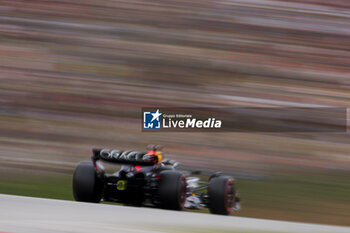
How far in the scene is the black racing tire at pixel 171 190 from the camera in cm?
634

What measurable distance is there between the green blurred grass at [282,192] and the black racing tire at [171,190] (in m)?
1.63

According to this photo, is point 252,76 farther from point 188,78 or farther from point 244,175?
point 244,175

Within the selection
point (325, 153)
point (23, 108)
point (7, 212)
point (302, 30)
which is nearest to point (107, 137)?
point (23, 108)

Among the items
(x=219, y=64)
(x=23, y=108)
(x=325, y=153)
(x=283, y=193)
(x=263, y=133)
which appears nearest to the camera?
(x=283, y=193)

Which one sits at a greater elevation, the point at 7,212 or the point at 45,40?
the point at 45,40

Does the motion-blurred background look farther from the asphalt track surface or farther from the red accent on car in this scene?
the asphalt track surface

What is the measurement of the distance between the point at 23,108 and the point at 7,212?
305 inches

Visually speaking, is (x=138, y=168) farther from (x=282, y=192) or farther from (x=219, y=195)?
(x=282, y=192)

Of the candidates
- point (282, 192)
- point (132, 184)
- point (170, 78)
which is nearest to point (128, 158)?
point (132, 184)

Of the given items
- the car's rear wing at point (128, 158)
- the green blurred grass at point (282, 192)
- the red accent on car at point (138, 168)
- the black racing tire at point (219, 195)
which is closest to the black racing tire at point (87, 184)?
the car's rear wing at point (128, 158)

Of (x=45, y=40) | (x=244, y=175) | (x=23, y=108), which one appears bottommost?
(x=244, y=175)

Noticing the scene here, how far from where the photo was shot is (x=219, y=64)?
13891 mm

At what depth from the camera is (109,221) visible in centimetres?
531

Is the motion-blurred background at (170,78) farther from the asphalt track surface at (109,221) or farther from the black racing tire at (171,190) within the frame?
the asphalt track surface at (109,221)
